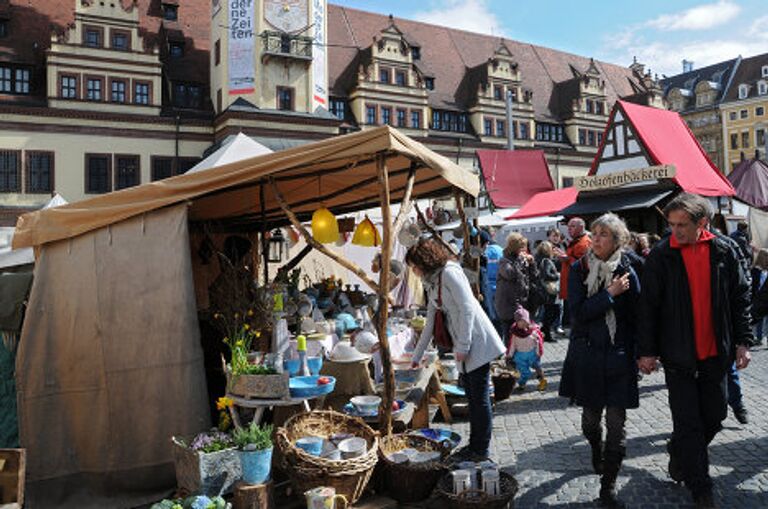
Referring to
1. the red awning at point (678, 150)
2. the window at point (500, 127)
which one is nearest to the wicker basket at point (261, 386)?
the red awning at point (678, 150)

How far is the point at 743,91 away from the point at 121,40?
5401cm

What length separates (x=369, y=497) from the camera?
4.04m

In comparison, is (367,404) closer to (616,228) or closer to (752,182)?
(616,228)

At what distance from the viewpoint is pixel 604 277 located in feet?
12.5

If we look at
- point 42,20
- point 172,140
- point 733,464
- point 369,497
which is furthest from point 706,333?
point 42,20

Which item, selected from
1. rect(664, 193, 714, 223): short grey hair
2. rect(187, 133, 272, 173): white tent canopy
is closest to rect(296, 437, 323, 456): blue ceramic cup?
rect(664, 193, 714, 223): short grey hair

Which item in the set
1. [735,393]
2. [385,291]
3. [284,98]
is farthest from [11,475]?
[284,98]

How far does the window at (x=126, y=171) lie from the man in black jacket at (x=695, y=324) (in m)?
24.7

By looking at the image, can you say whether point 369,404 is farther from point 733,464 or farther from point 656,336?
point 733,464

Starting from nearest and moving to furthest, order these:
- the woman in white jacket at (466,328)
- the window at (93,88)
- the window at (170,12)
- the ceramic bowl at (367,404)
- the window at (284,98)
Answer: the woman in white jacket at (466,328)
the ceramic bowl at (367,404)
the window at (93,88)
the window at (284,98)
the window at (170,12)

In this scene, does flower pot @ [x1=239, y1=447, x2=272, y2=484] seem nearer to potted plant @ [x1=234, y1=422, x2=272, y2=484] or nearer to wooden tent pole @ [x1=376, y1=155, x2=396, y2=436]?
potted plant @ [x1=234, y1=422, x2=272, y2=484]

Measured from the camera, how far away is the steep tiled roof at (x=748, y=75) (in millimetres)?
54438

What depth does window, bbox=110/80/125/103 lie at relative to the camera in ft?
81.6

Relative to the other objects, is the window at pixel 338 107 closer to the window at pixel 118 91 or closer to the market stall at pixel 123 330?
the window at pixel 118 91
